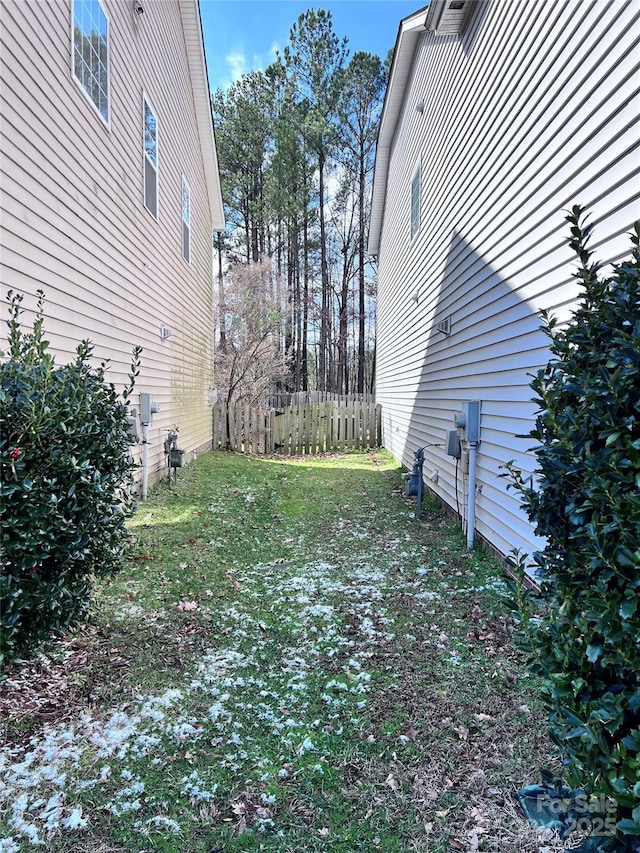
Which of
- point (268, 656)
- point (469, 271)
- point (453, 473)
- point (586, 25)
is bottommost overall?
point (268, 656)

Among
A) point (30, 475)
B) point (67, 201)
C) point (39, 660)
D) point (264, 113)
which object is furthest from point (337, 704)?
point (264, 113)

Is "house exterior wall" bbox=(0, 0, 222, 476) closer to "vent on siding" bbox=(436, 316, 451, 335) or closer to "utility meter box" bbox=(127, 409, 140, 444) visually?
"utility meter box" bbox=(127, 409, 140, 444)

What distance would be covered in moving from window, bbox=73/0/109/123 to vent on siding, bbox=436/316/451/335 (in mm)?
4466

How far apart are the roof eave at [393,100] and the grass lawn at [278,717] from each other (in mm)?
6814

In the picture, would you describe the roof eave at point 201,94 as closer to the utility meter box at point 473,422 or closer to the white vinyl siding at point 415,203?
the white vinyl siding at point 415,203

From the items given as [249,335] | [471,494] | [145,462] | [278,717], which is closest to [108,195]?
[145,462]

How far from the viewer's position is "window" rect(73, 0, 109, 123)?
441cm

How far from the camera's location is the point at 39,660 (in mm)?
2703

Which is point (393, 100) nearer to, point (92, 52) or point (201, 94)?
point (201, 94)

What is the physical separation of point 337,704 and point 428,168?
24.1ft

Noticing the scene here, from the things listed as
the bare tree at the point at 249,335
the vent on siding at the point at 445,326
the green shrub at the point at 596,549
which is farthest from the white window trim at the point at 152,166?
the bare tree at the point at 249,335

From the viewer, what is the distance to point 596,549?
4.52 feet

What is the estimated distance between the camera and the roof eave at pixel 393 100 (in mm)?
7824

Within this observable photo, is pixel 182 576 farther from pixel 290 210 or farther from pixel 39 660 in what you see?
pixel 290 210
